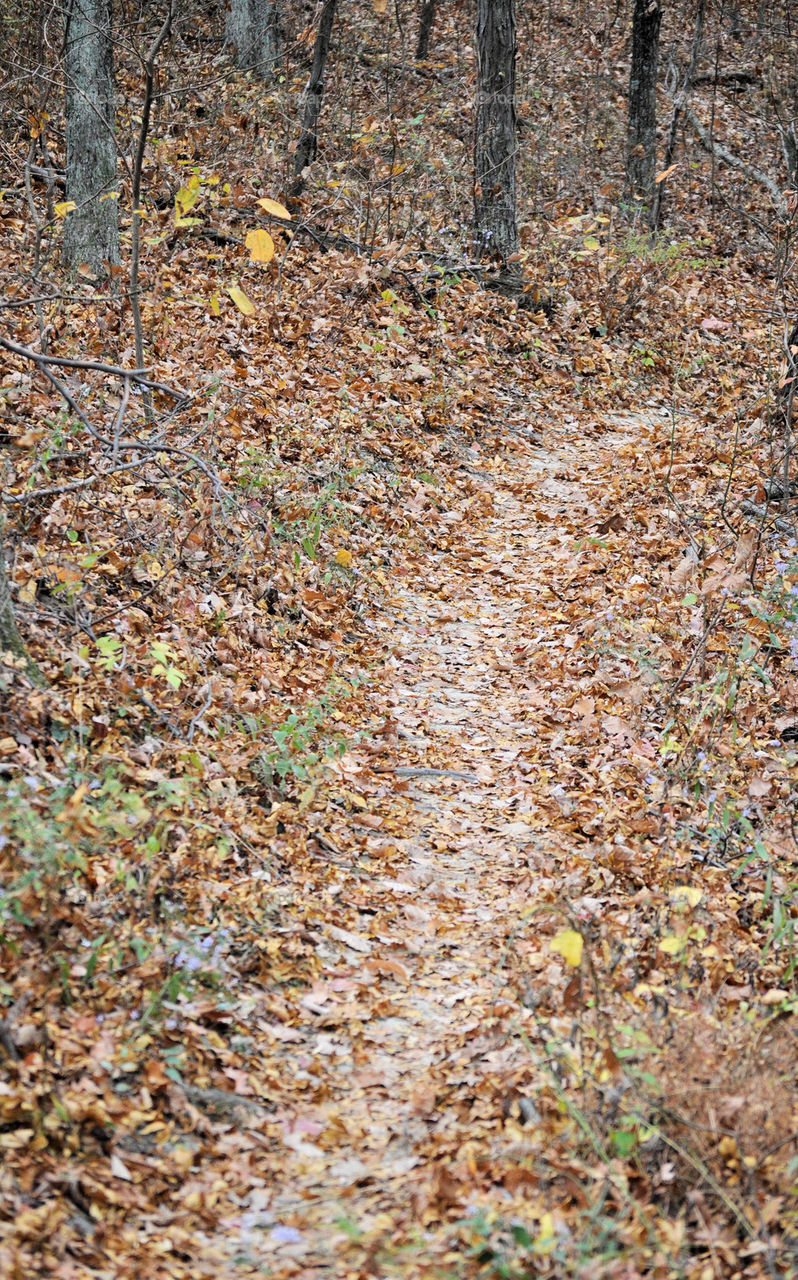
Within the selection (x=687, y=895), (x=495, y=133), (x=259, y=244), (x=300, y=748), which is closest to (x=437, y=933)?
(x=687, y=895)

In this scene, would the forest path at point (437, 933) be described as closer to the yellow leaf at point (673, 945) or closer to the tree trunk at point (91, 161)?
the yellow leaf at point (673, 945)

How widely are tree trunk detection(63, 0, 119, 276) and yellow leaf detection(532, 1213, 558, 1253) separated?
7504mm

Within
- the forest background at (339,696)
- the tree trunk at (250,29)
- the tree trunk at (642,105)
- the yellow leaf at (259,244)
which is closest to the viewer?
the forest background at (339,696)

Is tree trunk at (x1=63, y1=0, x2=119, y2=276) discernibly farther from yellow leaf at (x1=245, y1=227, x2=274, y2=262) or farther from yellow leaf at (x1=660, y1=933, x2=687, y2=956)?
yellow leaf at (x1=660, y1=933, x2=687, y2=956)

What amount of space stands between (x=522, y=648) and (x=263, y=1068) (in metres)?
3.68

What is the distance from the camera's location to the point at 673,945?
140 inches

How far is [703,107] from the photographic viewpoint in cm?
1848

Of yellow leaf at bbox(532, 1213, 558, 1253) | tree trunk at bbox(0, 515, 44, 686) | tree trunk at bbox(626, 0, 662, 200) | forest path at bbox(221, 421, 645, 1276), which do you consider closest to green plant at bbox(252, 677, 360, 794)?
forest path at bbox(221, 421, 645, 1276)

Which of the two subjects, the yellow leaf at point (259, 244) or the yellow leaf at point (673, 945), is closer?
the yellow leaf at point (673, 945)

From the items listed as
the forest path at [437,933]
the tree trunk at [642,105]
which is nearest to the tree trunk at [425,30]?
the tree trunk at [642,105]

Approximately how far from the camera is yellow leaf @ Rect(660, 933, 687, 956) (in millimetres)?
3561

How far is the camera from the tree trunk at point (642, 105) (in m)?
14.3

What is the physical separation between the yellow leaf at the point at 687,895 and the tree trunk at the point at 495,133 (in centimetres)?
910

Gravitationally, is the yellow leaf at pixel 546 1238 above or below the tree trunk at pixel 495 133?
below
